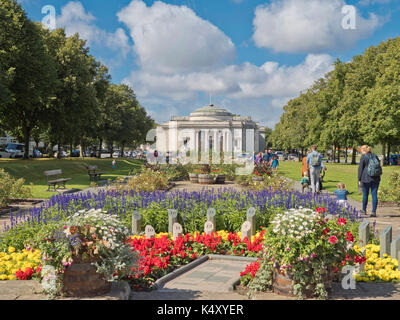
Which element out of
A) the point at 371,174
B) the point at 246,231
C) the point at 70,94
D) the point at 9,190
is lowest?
the point at 246,231

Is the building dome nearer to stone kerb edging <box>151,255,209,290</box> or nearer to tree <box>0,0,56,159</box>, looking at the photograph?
tree <box>0,0,56,159</box>

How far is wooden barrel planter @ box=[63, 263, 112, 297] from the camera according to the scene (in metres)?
4.47

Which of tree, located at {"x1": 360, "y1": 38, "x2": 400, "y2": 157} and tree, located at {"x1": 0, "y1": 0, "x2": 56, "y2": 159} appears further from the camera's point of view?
tree, located at {"x1": 360, "y1": 38, "x2": 400, "y2": 157}

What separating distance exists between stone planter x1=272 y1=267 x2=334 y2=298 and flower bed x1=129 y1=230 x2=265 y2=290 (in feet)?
5.75

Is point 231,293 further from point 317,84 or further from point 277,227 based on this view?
point 317,84

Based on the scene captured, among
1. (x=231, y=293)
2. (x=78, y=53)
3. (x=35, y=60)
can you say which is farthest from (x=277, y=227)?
(x=78, y=53)

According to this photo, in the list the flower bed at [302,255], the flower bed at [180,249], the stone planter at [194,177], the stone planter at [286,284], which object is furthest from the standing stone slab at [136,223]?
the stone planter at [194,177]

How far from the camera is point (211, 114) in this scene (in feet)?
374

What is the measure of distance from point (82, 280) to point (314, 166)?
43.3 feet

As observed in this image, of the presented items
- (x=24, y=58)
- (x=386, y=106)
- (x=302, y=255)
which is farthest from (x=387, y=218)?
(x=386, y=106)

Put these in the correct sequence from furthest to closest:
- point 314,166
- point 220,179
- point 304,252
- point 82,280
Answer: point 220,179 < point 314,166 < point 304,252 < point 82,280

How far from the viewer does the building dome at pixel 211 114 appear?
369ft

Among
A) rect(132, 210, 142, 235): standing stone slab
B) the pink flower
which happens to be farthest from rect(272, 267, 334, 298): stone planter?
rect(132, 210, 142, 235): standing stone slab

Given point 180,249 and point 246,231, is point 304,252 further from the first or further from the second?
point 246,231
